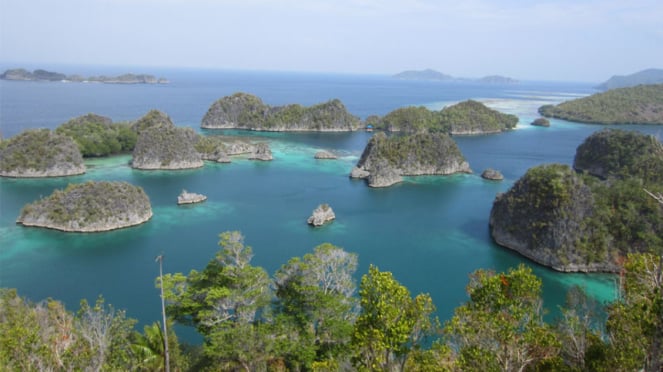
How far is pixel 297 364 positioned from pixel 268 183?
140 feet

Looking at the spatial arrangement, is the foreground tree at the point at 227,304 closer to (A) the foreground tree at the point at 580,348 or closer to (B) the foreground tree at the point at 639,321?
(A) the foreground tree at the point at 580,348

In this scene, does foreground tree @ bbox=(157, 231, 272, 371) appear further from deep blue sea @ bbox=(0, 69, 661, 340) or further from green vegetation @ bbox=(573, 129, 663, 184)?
green vegetation @ bbox=(573, 129, 663, 184)

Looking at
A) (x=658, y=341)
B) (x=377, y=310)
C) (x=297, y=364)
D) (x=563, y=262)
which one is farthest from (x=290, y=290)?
(x=563, y=262)

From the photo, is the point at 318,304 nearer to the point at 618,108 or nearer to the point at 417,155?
the point at 417,155

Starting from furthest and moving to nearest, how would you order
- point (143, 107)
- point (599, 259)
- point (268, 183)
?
point (143, 107) < point (268, 183) < point (599, 259)

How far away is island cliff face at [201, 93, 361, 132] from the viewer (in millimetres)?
105438

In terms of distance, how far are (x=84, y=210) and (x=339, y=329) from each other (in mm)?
31903

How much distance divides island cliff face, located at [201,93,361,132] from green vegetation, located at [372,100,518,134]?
11.4m

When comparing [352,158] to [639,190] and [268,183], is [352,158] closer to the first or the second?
[268,183]

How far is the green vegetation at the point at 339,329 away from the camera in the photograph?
1314cm

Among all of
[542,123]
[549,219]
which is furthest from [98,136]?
[542,123]

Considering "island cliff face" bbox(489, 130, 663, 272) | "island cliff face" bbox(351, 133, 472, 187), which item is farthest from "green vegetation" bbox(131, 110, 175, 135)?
"island cliff face" bbox(489, 130, 663, 272)

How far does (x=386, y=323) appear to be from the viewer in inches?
544

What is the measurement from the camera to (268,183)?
60.4m
